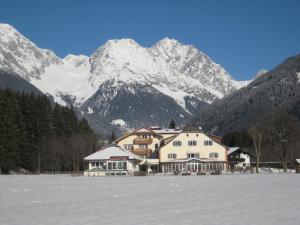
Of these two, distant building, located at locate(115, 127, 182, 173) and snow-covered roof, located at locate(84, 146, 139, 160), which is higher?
distant building, located at locate(115, 127, 182, 173)

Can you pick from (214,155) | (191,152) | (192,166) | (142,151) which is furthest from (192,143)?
(142,151)

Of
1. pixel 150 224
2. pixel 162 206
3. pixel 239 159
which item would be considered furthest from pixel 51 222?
pixel 239 159

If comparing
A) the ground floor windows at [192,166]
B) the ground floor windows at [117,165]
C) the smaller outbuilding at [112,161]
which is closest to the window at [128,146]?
the ground floor windows at [192,166]

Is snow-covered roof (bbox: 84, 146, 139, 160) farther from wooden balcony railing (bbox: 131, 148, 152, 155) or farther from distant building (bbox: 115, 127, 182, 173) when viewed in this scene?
wooden balcony railing (bbox: 131, 148, 152, 155)

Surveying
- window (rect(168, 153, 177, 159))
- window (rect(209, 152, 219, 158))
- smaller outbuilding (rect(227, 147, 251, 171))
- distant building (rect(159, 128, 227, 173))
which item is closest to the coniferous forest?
distant building (rect(159, 128, 227, 173))

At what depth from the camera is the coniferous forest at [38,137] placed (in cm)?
9456

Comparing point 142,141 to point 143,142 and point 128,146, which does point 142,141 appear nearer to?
point 143,142

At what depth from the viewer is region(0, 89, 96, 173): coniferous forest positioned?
9456cm

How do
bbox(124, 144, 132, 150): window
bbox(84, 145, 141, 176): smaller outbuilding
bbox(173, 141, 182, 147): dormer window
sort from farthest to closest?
bbox(124, 144, 132, 150): window
bbox(173, 141, 182, 147): dormer window
bbox(84, 145, 141, 176): smaller outbuilding

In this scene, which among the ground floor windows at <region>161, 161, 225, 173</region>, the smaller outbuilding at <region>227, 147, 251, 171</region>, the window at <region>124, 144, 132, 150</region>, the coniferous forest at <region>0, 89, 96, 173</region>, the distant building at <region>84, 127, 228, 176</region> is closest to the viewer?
the coniferous forest at <region>0, 89, 96, 173</region>

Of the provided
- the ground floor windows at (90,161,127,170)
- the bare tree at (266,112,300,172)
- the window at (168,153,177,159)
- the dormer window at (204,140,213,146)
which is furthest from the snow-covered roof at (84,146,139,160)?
the bare tree at (266,112,300,172)

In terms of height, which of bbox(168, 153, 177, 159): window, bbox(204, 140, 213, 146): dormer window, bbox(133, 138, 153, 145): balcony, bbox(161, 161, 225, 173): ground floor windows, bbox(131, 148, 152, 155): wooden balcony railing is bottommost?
bbox(161, 161, 225, 173): ground floor windows

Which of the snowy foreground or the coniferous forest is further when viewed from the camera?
the coniferous forest

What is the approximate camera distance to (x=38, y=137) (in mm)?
104500
